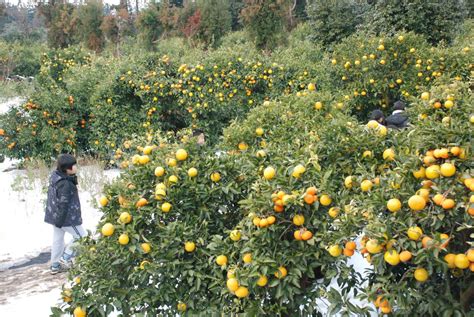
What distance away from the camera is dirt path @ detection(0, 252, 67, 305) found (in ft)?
12.0

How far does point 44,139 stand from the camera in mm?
6887

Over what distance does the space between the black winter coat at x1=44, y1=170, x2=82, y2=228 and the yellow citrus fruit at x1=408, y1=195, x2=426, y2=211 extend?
3.20 m

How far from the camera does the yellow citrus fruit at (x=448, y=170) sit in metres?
1.54

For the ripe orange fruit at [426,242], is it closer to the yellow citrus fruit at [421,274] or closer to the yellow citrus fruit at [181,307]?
the yellow citrus fruit at [421,274]

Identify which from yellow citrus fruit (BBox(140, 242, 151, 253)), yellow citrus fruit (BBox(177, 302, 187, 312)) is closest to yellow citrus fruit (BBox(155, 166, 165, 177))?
yellow citrus fruit (BBox(140, 242, 151, 253))

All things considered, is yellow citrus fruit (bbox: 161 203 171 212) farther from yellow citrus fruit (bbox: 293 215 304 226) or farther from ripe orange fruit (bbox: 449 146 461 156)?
ripe orange fruit (bbox: 449 146 461 156)

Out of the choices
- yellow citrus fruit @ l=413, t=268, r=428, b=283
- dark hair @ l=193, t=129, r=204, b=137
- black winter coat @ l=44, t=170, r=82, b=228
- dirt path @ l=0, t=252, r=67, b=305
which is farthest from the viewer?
dark hair @ l=193, t=129, r=204, b=137

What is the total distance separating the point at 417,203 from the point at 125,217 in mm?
1344

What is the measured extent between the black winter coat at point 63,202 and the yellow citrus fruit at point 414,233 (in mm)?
3197

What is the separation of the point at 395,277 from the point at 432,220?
0.33m

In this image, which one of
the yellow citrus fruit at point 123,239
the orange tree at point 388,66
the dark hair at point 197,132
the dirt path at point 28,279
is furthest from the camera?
the dark hair at point 197,132

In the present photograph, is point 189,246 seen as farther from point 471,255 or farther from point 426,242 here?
point 471,255

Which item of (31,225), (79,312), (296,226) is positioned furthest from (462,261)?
(31,225)

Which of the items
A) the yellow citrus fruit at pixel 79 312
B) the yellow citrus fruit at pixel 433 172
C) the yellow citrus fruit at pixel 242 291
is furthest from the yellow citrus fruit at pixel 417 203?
the yellow citrus fruit at pixel 79 312
